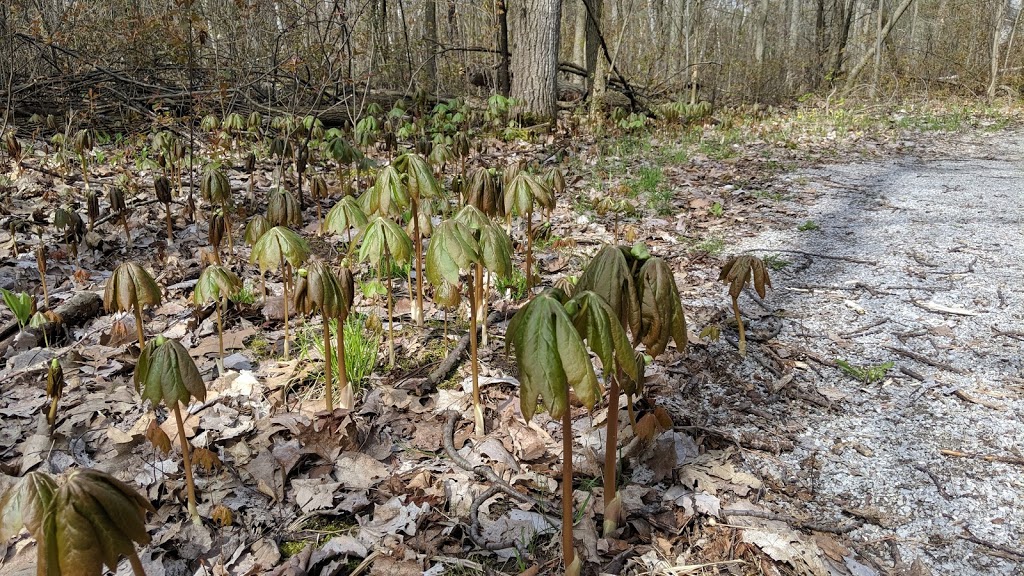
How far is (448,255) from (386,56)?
21.3ft

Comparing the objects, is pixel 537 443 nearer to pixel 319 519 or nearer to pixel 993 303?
pixel 319 519

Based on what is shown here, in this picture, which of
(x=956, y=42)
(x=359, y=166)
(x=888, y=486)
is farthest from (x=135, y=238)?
(x=956, y=42)

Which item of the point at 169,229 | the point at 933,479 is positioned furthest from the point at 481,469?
the point at 169,229

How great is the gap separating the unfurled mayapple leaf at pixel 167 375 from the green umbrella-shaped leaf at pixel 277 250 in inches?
25.4

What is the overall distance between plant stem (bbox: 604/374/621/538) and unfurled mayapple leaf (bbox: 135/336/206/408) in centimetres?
113

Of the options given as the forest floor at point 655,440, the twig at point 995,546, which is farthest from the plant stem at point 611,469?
the twig at point 995,546

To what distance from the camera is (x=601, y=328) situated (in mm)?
1224

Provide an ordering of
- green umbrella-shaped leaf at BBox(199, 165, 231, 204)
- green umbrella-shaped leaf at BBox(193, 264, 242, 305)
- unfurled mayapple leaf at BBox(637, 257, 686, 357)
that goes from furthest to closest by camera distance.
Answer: green umbrella-shaped leaf at BBox(199, 165, 231, 204) < green umbrella-shaped leaf at BBox(193, 264, 242, 305) < unfurled mayapple leaf at BBox(637, 257, 686, 357)

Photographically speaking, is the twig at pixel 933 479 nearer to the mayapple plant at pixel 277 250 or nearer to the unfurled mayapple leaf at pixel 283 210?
the mayapple plant at pixel 277 250

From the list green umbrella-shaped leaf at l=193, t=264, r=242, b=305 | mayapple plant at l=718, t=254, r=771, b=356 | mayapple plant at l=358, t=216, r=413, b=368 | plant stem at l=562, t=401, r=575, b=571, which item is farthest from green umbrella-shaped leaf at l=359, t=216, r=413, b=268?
mayapple plant at l=718, t=254, r=771, b=356

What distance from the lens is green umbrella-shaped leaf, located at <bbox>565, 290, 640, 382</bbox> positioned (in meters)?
1.22

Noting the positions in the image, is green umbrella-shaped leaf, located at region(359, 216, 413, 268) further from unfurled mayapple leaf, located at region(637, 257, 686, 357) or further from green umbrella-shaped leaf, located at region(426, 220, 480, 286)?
unfurled mayapple leaf, located at region(637, 257, 686, 357)

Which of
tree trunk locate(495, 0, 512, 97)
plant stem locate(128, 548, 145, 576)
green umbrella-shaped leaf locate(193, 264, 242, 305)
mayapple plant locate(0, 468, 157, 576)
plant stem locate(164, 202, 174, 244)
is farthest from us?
tree trunk locate(495, 0, 512, 97)

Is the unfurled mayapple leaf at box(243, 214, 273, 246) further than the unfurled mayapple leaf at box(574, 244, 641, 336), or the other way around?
the unfurled mayapple leaf at box(243, 214, 273, 246)
